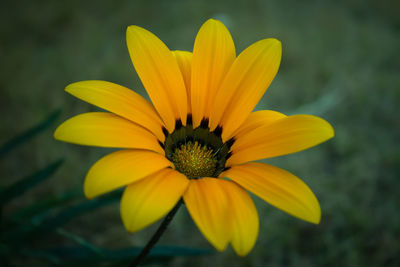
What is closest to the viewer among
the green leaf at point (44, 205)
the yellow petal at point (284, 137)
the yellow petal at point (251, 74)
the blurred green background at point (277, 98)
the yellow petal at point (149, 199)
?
the yellow petal at point (149, 199)

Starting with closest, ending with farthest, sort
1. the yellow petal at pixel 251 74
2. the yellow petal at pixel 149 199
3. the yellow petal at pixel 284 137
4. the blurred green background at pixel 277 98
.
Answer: the yellow petal at pixel 149 199
the yellow petal at pixel 284 137
the yellow petal at pixel 251 74
the blurred green background at pixel 277 98

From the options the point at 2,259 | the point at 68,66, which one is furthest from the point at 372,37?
the point at 2,259

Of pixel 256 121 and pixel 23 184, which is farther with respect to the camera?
pixel 23 184

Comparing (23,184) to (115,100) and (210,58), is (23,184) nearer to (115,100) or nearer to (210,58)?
(115,100)

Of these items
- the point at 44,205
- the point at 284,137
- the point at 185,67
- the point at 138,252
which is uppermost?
the point at 185,67

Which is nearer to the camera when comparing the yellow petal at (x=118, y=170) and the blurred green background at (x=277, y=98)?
the yellow petal at (x=118, y=170)

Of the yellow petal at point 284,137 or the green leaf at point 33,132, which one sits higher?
the yellow petal at point 284,137

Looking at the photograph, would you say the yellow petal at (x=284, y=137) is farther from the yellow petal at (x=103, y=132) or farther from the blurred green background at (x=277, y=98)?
the blurred green background at (x=277, y=98)

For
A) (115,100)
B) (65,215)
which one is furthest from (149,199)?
(65,215)

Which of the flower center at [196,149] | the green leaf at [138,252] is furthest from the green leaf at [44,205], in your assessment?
the flower center at [196,149]

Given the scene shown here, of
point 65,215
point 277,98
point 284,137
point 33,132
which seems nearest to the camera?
point 284,137
